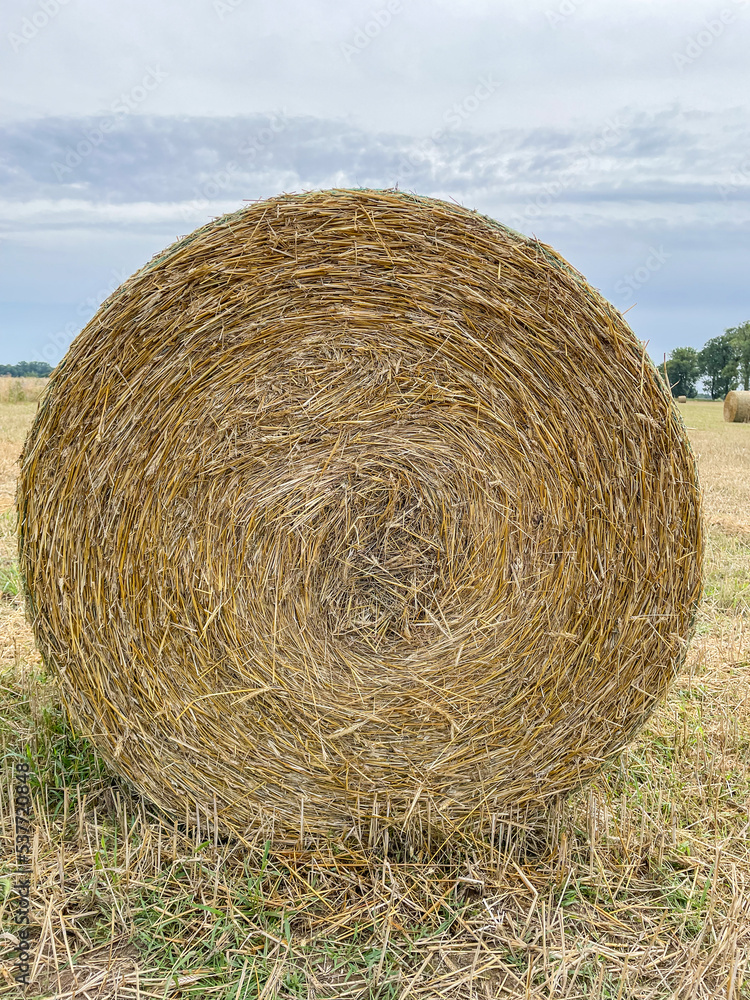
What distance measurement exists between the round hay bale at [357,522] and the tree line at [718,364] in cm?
5128

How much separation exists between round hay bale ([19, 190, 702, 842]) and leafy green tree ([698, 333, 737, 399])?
6115 centimetres

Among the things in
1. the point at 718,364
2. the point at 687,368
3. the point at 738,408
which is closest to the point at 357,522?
the point at 738,408

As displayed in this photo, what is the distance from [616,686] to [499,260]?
1651 mm

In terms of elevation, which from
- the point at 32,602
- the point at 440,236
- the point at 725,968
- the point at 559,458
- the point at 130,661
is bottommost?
the point at 725,968

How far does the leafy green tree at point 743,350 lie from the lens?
182 feet

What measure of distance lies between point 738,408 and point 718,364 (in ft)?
136

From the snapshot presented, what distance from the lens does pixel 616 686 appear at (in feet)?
9.95

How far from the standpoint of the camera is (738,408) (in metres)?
23.7

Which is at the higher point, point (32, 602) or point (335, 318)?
point (335, 318)

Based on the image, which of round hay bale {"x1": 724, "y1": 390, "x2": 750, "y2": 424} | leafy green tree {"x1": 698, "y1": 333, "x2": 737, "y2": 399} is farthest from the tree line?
round hay bale {"x1": 724, "y1": 390, "x2": 750, "y2": 424}

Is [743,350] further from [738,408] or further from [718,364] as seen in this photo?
[738,408]

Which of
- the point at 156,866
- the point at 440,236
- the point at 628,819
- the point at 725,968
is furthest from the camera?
the point at 628,819

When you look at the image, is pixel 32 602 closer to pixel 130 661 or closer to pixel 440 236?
pixel 130 661

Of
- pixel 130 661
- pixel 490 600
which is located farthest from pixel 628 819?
pixel 130 661
